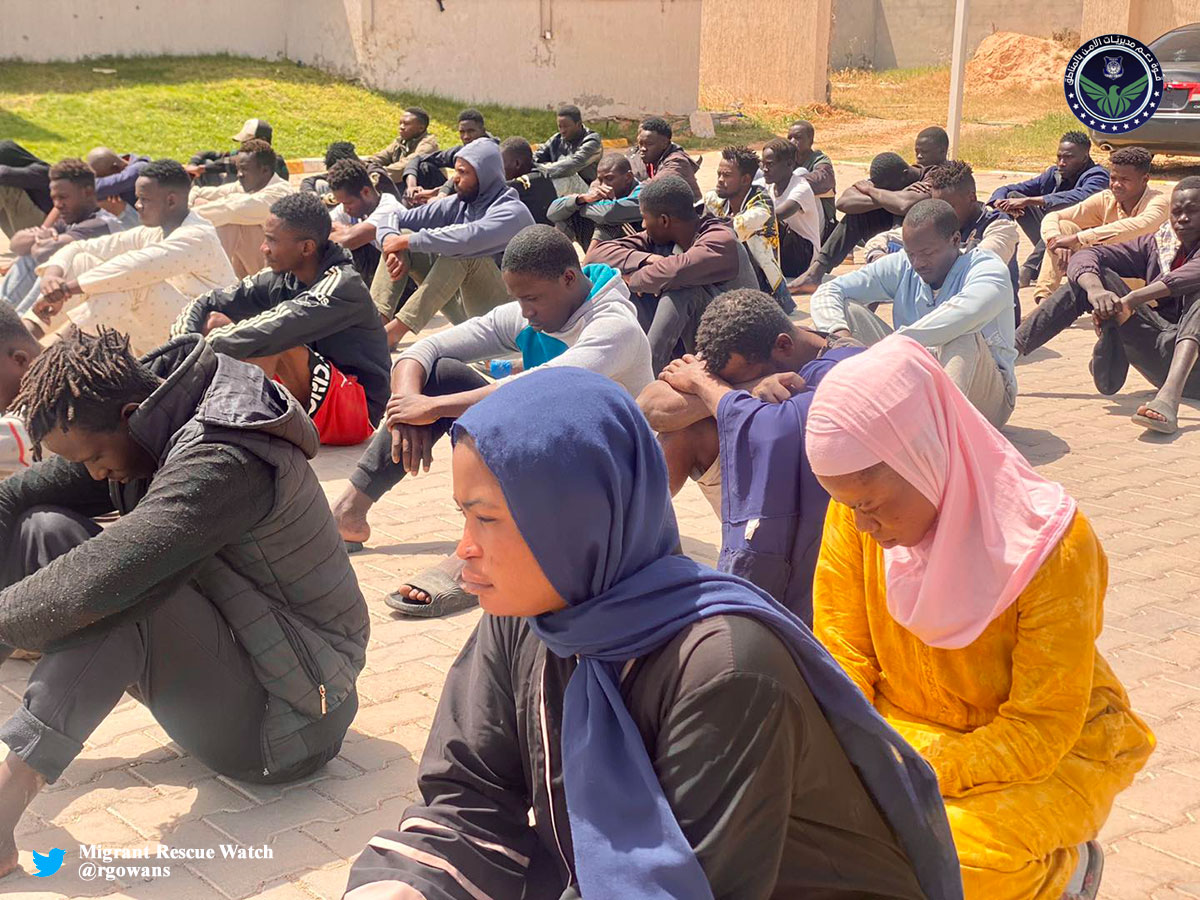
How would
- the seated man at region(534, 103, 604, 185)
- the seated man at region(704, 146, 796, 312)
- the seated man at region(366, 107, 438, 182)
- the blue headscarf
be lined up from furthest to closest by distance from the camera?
the seated man at region(366, 107, 438, 182) → the seated man at region(534, 103, 604, 185) → the seated man at region(704, 146, 796, 312) → the blue headscarf

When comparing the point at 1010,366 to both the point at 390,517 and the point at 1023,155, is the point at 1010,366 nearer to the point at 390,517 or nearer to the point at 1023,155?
the point at 390,517

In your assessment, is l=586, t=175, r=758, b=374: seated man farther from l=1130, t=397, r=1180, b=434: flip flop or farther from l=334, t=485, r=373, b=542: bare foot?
l=1130, t=397, r=1180, b=434: flip flop

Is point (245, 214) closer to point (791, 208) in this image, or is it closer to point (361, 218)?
point (361, 218)

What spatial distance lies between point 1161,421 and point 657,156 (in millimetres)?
5605

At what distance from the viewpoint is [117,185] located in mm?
10688

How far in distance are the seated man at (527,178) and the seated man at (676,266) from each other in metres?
4.59

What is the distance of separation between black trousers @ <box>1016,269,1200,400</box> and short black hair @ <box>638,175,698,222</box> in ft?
8.38

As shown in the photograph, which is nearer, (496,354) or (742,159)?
(496,354)

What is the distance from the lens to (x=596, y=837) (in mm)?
1823

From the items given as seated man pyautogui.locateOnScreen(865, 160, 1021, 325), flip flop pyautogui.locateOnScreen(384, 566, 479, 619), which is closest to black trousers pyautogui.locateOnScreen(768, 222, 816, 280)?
seated man pyautogui.locateOnScreen(865, 160, 1021, 325)

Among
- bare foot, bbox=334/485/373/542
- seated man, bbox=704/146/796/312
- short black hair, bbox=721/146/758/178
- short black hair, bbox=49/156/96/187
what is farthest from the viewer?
short black hair, bbox=721/146/758/178

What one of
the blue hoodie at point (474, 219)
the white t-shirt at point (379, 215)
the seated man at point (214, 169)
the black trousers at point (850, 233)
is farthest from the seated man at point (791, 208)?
the seated man at point (214, 169)

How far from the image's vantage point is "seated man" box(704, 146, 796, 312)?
339 inches

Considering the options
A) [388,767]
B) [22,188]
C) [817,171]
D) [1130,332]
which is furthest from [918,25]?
[388,767]
